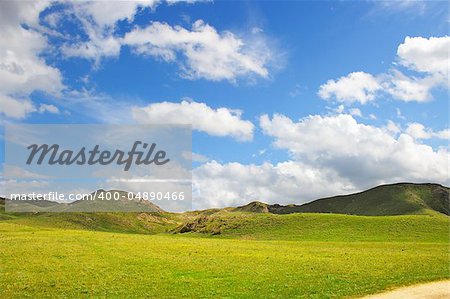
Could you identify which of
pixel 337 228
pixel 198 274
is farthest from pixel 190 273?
pixel 337 228

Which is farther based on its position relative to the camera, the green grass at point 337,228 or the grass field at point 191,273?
the green grass at point 337,228

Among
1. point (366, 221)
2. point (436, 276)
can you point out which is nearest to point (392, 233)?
point (366, 221)

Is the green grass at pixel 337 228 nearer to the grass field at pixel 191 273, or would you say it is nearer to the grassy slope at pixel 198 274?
the grassy slope at pixel 198 274

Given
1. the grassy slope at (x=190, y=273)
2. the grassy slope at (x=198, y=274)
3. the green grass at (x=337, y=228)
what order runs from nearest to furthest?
the grassy slope at (x=198, y=274)
the grassy slope at (x=190, y=273)
the green grass at (x=337, y=228)

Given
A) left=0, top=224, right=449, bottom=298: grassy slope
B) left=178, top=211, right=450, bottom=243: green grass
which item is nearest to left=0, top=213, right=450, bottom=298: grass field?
left=0, top=224, right=449, bottom=298: grassy slope

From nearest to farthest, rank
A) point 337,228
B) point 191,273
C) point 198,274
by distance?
1. point 198,274
2. point 191,273
3. point 337,228

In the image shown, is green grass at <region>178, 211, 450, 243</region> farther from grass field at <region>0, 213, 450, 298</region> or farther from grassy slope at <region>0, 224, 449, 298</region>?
grass field at <region>0, 213, 450, 298</region>

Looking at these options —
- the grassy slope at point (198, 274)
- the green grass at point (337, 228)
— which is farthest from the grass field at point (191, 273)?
the green grass at point (337, 228)

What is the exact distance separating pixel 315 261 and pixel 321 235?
5987 cm

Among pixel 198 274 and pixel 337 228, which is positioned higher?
pixel 337 228

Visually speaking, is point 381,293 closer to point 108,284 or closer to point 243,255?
point 108,284

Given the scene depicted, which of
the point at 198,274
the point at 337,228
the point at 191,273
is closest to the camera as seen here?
the point at 198,274

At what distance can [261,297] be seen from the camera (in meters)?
29.2

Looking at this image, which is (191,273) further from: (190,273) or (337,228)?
(337,228)
